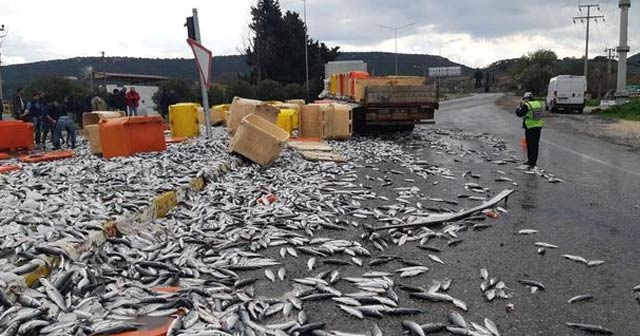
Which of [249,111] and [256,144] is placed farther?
[249,111]

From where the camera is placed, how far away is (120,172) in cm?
1048

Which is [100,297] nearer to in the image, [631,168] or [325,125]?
[631,168]

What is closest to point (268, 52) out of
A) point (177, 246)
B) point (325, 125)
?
point (325, 125)

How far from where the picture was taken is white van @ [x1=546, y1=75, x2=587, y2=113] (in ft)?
136

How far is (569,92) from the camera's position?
41.7m

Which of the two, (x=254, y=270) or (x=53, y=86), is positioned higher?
(x=53, y=86)

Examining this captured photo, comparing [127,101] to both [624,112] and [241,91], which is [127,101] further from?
[624,112]

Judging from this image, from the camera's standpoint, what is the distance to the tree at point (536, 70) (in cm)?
9006

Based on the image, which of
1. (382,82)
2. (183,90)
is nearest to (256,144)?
(382,82)

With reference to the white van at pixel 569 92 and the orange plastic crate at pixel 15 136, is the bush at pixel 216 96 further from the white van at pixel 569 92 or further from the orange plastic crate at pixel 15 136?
the orange plastic crate at pixel 15 136

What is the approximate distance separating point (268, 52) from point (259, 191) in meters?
56.4

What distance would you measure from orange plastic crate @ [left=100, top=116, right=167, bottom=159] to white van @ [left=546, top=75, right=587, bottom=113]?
36840 millimetres

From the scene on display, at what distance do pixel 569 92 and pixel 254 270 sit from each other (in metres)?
42.0

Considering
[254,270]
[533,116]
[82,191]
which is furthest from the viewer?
[533,116]
